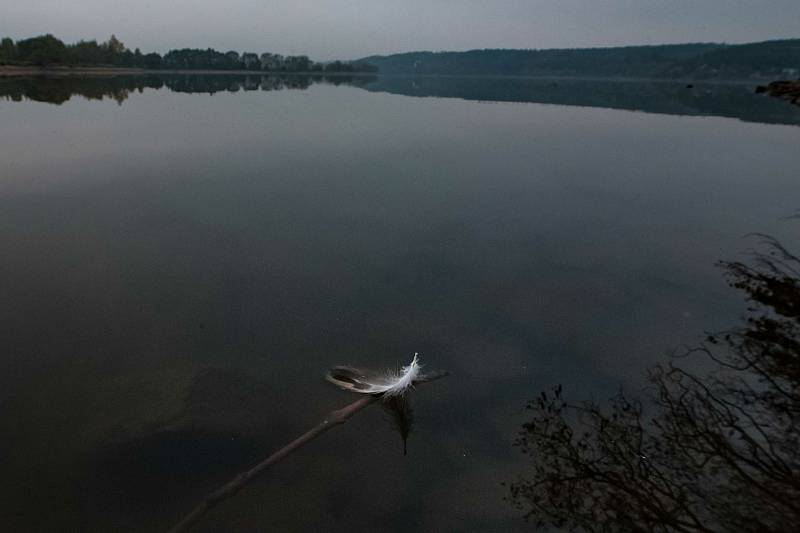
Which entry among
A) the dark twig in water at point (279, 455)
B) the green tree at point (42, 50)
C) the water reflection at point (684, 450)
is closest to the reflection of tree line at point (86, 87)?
the green tree at point (42, 50)

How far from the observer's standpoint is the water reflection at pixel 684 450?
633 centimetres

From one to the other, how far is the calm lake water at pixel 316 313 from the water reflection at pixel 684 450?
21.1 inches

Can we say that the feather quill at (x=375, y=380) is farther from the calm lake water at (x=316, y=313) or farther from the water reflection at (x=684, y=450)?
the water reflection at (x=684, y=450)

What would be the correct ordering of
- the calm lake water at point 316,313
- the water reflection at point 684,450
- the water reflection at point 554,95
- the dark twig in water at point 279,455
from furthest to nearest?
the water reflection at point 554,95 → the calm lake water at point 316,313 → the dark twig in water at point 279,455 → the water reflection at point 684,450

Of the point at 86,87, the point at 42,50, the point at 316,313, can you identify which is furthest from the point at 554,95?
the point at 42,50

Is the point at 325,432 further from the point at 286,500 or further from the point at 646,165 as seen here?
the point at 646,165

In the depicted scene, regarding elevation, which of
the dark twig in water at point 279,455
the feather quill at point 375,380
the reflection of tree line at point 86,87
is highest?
the reflection of tree line at point 86,87

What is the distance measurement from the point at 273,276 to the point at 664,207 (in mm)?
17508

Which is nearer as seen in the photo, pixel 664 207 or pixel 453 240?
pixel 453 240

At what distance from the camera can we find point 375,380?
31.2 feet

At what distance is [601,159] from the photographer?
32094 mm

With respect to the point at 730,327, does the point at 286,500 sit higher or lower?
lower

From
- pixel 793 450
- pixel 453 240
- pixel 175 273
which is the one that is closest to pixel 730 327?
pixel 793 450

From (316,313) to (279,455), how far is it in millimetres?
4549
